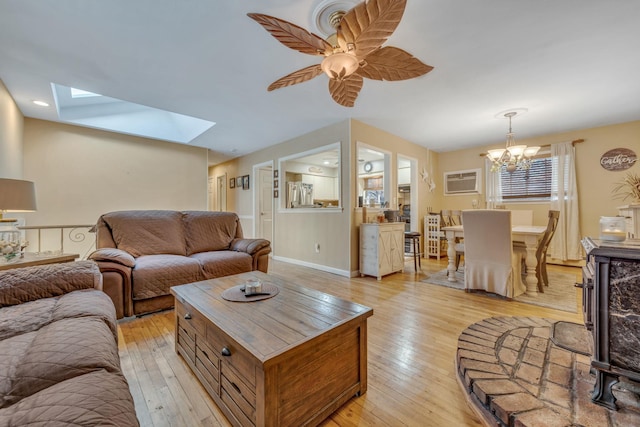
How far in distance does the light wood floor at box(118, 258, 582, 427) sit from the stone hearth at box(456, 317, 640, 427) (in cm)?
12

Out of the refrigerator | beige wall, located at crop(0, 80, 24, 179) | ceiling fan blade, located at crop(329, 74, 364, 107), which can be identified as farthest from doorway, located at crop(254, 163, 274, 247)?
ceiling fan blade, located at crop(329, 74, 364, 107)

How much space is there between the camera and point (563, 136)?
445 cm

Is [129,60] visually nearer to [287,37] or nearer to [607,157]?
[287,37]

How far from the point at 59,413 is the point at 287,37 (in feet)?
6.05

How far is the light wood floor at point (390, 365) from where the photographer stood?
4.09 ft

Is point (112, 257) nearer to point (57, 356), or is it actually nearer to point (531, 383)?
point (57, 356)

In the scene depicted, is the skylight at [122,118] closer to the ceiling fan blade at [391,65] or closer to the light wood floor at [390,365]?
the ceiling fan blade at [391,65]

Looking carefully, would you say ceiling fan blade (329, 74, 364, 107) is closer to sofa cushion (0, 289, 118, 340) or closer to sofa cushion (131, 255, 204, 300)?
sofa cushion (0, 289, 118, 340)

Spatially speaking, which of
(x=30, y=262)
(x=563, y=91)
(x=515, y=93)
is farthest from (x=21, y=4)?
(x=563, y=91)

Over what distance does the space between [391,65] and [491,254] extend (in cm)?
247

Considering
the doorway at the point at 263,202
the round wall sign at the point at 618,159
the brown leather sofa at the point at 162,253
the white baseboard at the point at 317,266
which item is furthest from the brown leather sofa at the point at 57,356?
the round wall sign at the point at 618,159

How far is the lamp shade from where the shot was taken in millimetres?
1808

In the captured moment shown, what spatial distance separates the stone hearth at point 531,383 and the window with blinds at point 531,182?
3.92 m

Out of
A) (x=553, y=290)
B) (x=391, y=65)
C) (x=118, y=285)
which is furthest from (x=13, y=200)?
Answer: (x=553, y=290)
